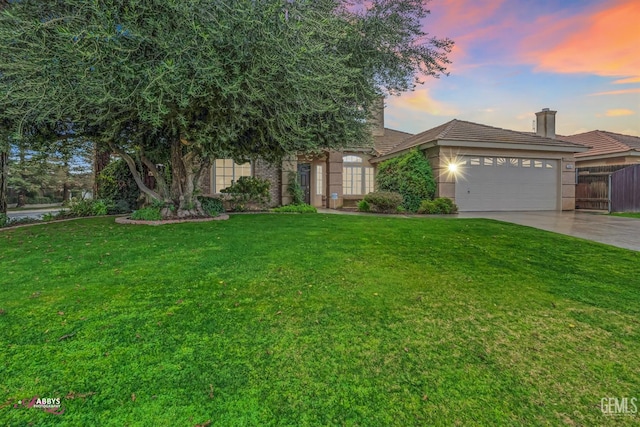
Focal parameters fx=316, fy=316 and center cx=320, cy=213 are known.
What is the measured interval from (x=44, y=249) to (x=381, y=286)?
579cm

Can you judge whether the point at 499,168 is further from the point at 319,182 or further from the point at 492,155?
the point at 319,182

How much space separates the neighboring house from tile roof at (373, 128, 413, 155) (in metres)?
9.65

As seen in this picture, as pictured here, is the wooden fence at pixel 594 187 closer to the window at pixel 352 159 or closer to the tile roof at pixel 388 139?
the tile roof at pixel 388 139

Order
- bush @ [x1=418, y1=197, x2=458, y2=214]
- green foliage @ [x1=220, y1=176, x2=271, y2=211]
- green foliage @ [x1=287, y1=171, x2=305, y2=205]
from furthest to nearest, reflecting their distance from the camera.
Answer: green foliage @ [x1=287, y1=171, x2=305, y2=205] < green foliage @ [x1=220, y1=176, x2=271, y2=211] < bush @ [x1=418, y1=197, x2=458, y2=214]

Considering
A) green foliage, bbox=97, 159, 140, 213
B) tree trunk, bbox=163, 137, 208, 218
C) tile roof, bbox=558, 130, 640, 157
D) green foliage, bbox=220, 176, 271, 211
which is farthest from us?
tile roof, bbox=558, 130, 640, 157

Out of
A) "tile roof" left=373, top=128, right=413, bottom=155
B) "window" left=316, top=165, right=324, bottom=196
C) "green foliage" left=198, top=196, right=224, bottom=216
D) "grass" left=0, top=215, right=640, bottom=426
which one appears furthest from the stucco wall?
"green foliage" left=198, top=196, right=224, bottom=216

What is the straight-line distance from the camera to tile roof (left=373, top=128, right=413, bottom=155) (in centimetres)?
1880

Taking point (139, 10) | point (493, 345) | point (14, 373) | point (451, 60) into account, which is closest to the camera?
point (14, 373)

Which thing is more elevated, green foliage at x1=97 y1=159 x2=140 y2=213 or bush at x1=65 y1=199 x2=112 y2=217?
green foliage at x1=97 y1=159 x2=140 y2=213

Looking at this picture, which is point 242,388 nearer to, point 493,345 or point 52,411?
point 52,411

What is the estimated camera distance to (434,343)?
253cm

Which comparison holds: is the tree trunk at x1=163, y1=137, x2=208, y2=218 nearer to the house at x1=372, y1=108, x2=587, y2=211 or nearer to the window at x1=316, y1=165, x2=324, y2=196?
the window at x1=316, y1=165, x2=324, y2=196

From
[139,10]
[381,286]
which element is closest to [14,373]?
[381,286]

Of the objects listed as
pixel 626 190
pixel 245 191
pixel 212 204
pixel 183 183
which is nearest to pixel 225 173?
pixel 245 191
